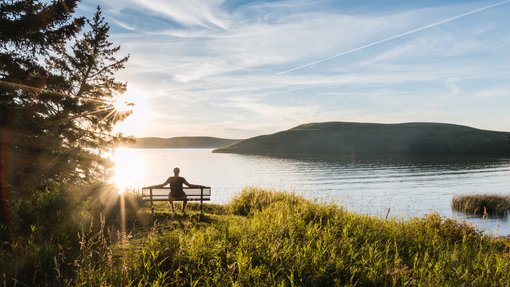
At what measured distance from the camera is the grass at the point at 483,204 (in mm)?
36312

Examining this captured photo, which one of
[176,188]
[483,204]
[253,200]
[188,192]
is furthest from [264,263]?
[483,204]

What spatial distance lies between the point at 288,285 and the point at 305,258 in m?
0.74

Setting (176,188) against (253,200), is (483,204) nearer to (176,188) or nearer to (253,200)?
(253,200)

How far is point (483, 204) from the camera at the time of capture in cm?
3800


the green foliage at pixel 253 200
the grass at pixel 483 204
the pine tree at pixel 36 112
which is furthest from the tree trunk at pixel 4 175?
the grass at pixel 483 204

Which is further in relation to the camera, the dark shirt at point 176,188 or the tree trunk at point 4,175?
the dark shirt at point 176,188

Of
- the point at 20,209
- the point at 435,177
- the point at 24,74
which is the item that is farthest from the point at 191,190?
the point at 435,177

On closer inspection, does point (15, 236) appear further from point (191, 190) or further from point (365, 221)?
point (365, 221)

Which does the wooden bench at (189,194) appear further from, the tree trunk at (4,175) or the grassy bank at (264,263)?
the grassy bank at (264,263)

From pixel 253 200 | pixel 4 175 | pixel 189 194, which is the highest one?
pixel 4 175

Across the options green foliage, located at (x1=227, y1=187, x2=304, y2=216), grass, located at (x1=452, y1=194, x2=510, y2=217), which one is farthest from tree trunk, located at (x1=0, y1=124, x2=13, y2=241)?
grass, located at (x1=452, y1=194, x2=510, y2=217)

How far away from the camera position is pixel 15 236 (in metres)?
8.83

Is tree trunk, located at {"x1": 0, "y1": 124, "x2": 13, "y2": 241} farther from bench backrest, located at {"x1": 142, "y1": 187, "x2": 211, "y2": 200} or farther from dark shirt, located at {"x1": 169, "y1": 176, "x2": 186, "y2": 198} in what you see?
dark shirt, located at {"x1": 169, "y1": 176, "x2": 186, "y2": 198}

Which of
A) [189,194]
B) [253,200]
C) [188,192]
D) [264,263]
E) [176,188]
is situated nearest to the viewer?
[264,263]
